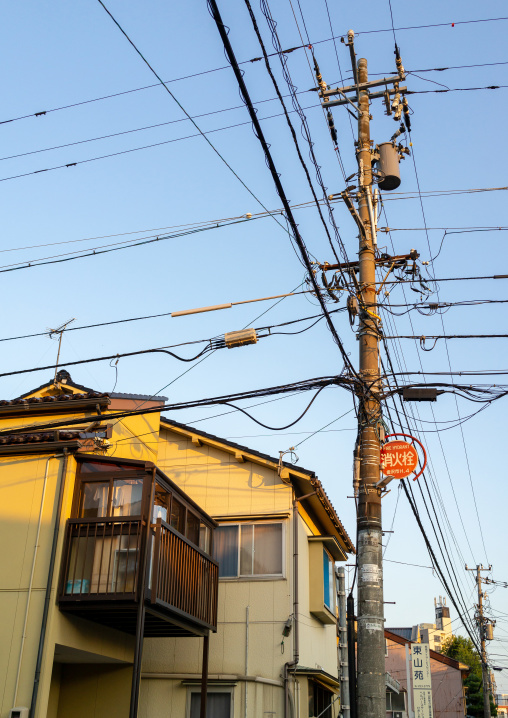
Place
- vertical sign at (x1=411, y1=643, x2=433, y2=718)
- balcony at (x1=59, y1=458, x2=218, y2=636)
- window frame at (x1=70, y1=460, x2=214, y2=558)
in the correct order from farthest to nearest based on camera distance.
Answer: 1. vertical sign at (x1=411, y1=643, x2=433, y2=718)
2. window frame at (x1=70, y1=460, x2=214, y2=558)
3. balcony at (x1=59, y1=458, x2=218, y2=636)

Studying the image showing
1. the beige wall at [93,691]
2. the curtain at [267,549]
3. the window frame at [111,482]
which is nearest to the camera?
the window frame at [111,482]

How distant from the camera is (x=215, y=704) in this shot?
47.9ft

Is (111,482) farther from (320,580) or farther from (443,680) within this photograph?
(443,680)

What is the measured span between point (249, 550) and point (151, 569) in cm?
465

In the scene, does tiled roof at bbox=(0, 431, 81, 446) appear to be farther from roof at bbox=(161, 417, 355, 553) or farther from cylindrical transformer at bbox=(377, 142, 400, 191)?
cylindrical transformer at bbox=(377, 142, 400, 191)

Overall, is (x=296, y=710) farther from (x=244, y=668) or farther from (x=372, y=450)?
(x=372, y=450)

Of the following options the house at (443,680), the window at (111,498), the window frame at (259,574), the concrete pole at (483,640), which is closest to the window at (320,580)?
the window frame at (259,574)

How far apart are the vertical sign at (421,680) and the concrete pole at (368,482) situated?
16657 mm

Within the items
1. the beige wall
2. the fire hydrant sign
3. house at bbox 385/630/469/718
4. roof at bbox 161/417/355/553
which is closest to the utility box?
the fire hydrant sign

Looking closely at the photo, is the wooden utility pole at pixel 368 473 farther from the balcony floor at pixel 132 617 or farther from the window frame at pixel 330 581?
the window frame at pixel 330 581

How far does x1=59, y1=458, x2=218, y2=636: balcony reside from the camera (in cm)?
1148

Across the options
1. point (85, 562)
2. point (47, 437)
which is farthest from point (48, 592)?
A: point (47, 437)

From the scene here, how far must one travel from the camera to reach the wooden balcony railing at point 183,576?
12.1 m

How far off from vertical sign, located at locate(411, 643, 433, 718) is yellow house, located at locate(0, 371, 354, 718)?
524cm
